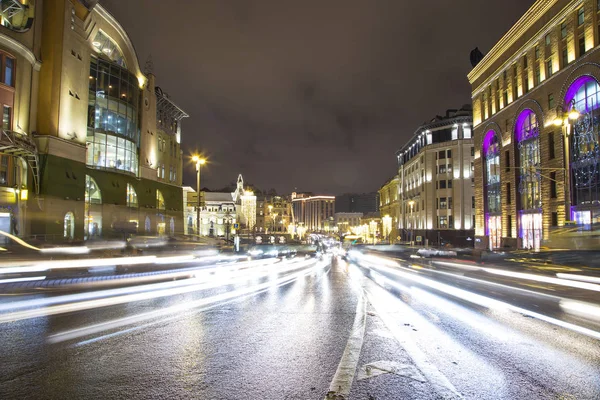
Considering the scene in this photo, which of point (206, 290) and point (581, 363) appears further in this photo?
point (206, 290)

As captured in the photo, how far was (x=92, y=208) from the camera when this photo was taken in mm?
38031

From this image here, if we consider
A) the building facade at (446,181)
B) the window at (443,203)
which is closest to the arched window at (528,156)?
the building facade at (446,181)

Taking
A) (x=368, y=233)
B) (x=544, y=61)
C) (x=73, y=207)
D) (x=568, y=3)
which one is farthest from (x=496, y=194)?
(x=368, y=233)

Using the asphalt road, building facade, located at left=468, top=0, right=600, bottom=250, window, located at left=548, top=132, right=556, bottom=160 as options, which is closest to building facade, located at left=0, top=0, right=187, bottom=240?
the asphalt road

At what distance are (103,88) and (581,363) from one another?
45.7 meters

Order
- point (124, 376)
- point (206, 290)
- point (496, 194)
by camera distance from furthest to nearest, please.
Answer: point (496, 194) → point (206, 290) → point (124, 376)

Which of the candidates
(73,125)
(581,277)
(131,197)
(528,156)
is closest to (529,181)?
(528,156)

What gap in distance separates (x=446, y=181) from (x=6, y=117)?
6648 cm

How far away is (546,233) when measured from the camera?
34.9m

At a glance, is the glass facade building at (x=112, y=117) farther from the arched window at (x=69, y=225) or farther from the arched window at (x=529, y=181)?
the arched window at (x=529, y=181)

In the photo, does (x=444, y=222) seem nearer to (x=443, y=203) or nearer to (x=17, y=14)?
(x=443, y=203)

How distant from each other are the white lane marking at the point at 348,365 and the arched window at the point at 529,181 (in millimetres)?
37202

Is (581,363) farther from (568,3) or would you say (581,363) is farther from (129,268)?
(568,3)

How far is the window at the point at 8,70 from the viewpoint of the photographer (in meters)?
28.1
